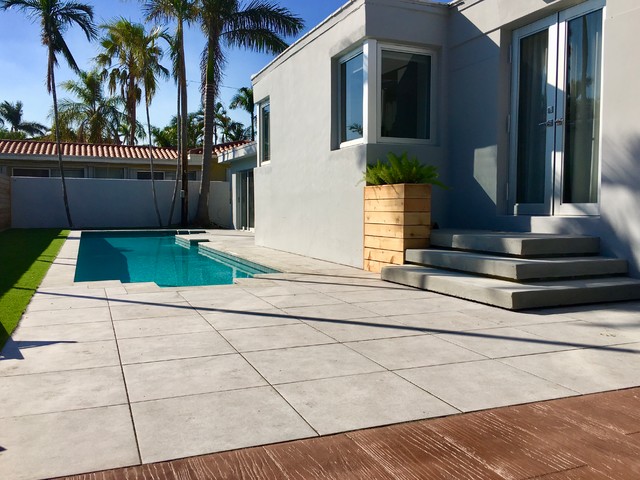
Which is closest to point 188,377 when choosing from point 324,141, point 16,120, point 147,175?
point 324,141

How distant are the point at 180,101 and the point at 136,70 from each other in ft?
13.0

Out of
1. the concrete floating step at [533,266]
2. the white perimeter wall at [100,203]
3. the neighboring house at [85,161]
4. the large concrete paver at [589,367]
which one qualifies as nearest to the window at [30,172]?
the neighboring house at [85,161]

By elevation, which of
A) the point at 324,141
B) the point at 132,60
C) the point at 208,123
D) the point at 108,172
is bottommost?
the point at 324,141

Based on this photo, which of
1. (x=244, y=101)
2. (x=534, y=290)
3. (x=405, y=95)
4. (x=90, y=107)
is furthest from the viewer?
(x=244, y=101)

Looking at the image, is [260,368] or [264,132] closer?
[260,368]

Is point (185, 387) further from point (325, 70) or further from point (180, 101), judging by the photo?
point (180, 101)

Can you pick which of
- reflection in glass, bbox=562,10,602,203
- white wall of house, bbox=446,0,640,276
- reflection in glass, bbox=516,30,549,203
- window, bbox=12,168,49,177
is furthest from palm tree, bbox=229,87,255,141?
reflection in glass, bbox=562,10,602,203

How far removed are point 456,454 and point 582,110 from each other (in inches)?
220

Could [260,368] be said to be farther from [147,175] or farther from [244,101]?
[244,101]

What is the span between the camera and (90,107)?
31219 mm

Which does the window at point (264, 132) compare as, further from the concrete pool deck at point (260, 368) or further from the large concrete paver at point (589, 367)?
the large concrete paver at point (589, 367)

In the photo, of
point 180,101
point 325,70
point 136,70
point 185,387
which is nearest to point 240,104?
point 136,70

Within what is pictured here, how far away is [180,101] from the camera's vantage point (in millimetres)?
19953

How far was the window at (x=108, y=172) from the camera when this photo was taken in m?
24.4
